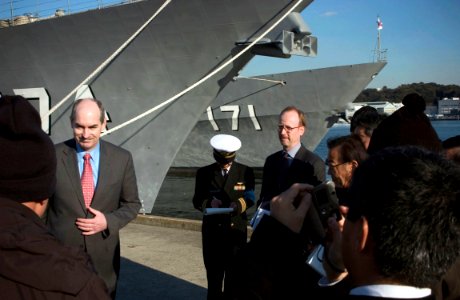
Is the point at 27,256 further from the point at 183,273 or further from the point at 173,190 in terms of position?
the point at 173,190

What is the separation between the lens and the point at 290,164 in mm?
3713

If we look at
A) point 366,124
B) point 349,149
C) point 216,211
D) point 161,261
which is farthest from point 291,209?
point 161,261

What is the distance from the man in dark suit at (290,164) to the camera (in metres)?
3.65

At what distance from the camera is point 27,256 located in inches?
46.6

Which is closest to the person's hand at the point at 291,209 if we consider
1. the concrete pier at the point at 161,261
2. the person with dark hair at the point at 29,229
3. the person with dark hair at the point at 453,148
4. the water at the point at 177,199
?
the person with dark hair at the point at 29,229

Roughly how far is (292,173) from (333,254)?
2.19 meters

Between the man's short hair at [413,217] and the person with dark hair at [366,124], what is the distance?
2996 mm

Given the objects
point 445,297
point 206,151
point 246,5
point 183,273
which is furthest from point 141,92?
point 206,151

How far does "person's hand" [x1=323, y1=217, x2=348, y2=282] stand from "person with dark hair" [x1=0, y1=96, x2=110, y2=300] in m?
0.66

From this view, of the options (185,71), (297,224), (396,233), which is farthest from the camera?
(185,71)

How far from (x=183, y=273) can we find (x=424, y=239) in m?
4.67

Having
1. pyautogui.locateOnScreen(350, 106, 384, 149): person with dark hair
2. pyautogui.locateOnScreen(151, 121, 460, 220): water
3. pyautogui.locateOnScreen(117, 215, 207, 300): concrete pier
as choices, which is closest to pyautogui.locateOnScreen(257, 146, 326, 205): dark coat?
pyautogui.locateOnScreen(350, 106, 384, 149): person with dark hair

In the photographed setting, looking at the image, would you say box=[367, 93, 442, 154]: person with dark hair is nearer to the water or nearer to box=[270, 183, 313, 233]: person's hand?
box=[270, 183, 313, 233]: person's hand

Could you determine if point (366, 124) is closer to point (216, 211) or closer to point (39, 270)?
point (216, 211)
